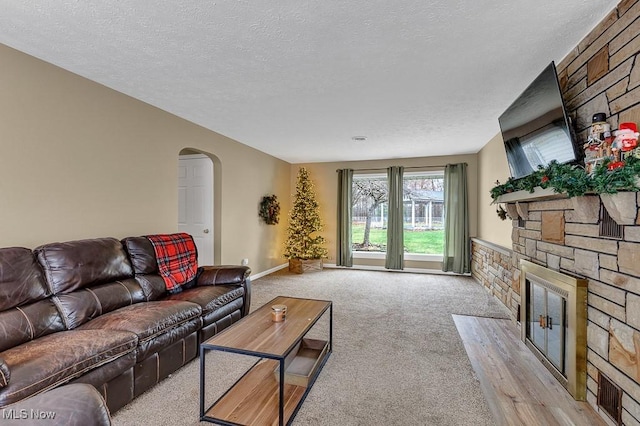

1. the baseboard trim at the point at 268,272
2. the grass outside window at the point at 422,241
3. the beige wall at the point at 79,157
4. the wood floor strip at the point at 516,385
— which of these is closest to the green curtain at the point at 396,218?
the grass outside window at the point at 422,241

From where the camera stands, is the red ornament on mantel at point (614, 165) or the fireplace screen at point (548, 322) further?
the fireplace screen at point (548, 322)

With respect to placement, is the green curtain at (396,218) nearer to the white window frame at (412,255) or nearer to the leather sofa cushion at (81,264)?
the white window frame at (412,255)

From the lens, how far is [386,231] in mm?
6789

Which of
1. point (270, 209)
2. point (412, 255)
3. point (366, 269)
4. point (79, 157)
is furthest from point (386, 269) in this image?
point (79, 157)

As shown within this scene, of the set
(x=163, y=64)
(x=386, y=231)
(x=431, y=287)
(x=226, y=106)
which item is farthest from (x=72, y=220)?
(x=386, y=231)

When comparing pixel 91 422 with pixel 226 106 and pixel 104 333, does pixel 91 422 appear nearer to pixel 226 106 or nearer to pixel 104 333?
pixel 104 333

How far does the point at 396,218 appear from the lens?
6.49m

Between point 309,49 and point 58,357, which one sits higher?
point 309,49

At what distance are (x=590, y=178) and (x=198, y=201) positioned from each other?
4.73 meters

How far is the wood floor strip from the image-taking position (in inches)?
74.7

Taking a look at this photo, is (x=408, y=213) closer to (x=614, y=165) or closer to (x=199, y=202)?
(x=199, y=202)

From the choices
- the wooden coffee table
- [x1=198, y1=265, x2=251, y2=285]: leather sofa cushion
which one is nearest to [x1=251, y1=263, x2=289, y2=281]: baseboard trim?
[x1=198, y1=265, x2=251, y2=285]: leather sofa cushion

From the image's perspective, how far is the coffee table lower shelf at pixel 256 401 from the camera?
1.79m

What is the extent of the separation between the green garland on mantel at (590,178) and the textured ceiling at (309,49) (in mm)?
964
